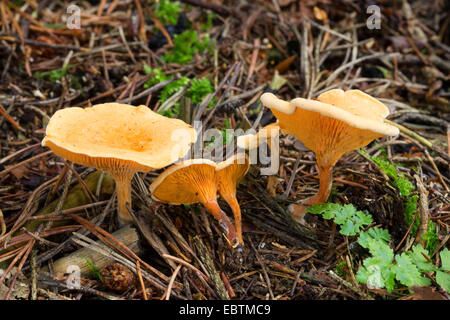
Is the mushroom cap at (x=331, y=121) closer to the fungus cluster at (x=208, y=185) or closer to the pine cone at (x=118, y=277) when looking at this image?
the fungus cluster at (x=208, y=185)

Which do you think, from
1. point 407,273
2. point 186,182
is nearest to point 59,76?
point 186,182

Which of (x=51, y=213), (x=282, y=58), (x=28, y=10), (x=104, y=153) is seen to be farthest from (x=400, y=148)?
(x=28, y=10)

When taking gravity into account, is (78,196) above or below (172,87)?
below

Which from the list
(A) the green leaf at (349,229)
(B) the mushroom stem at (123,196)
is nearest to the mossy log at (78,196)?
(B) the mushroom stem at (123,196)

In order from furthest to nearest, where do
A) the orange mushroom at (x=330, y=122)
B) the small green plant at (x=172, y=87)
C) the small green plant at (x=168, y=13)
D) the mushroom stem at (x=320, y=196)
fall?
the small green plant at (x=168, y=13) → the small green plant at (x=172, y=87) → the mushroom stem at (x=320, y=196) → the orange mushroom at (x=330, y=122)

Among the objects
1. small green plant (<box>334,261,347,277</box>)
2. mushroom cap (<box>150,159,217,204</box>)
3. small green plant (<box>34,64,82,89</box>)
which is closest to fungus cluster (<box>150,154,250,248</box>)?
mushroom cap (<box>150,159,217,204</box>)

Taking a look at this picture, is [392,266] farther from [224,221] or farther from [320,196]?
[224,221]
